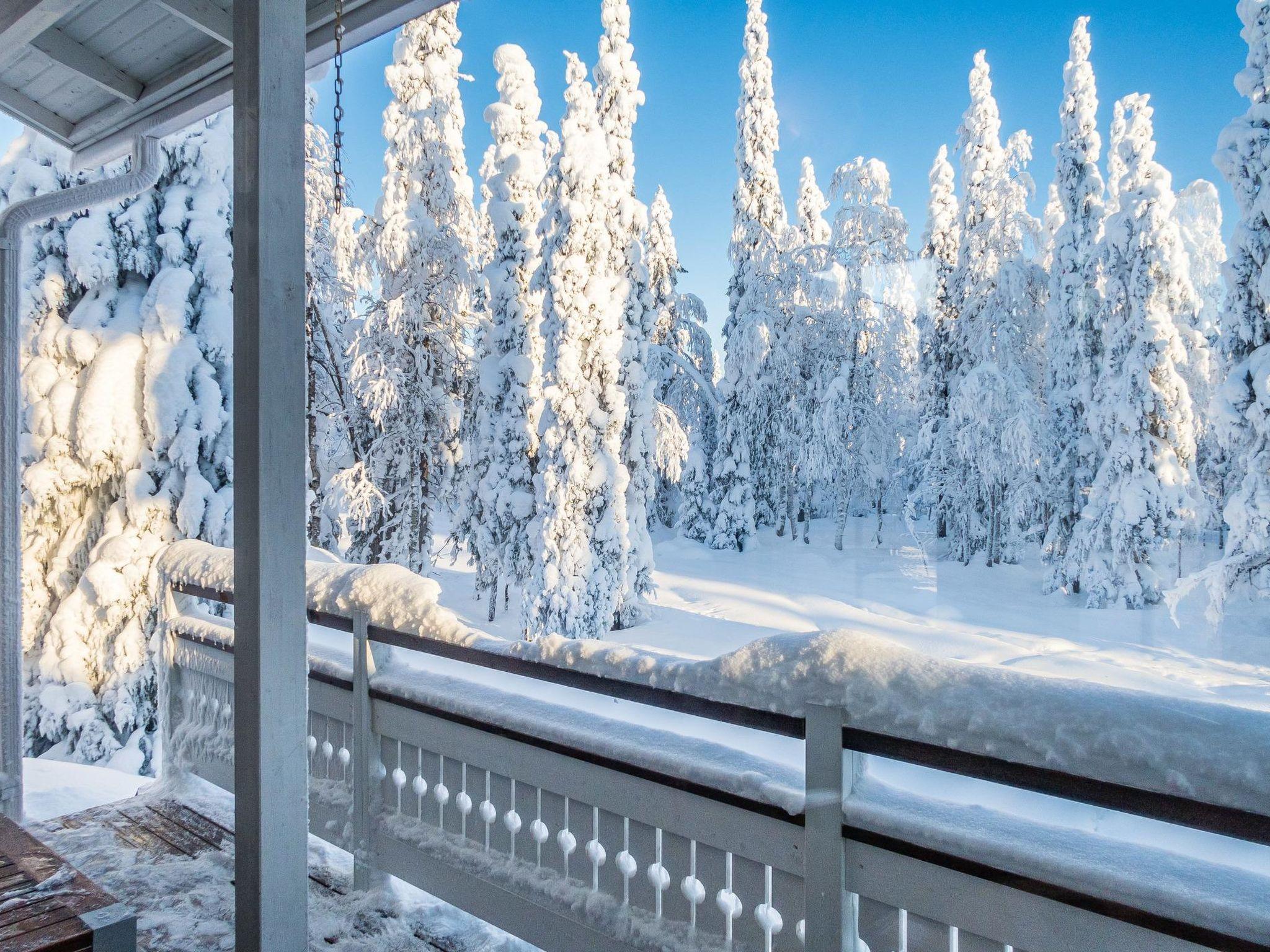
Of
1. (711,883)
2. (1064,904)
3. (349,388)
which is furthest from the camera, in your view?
(349,388)

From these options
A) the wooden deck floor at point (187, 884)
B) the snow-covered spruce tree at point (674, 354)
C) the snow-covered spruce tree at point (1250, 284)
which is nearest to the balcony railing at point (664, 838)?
the wooden deck floor at point (187, 884)

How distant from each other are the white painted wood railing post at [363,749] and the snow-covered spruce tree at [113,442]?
6.29 meters

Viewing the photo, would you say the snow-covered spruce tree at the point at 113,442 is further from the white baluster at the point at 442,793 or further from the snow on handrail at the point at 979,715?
the snow on handrail at the point at 979,715

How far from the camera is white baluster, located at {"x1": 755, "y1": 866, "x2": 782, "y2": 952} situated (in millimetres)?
1793

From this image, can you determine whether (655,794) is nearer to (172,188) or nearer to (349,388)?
(172,188)

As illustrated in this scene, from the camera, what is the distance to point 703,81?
31.0 m

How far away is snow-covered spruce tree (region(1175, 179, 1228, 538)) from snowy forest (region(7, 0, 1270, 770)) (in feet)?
0.37

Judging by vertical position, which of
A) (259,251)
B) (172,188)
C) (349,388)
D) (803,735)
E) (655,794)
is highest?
(172,188)

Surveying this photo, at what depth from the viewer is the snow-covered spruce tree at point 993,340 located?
669 inches

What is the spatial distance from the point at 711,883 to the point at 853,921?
1.21ft

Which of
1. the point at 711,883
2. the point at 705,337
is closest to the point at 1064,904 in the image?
the point at 711,883

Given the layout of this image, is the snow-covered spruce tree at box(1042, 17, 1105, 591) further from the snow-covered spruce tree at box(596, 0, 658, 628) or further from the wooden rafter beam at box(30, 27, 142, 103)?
the wooden rafter beam at box(30, 27, 142, 103)

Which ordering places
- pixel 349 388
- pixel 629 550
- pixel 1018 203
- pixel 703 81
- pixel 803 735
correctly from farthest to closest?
1. pixel 703 81
2. pixel 1018 203
3. pixel 629 550
4. pixel 349 388
5. pixel 803 735

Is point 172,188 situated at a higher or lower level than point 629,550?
higher
